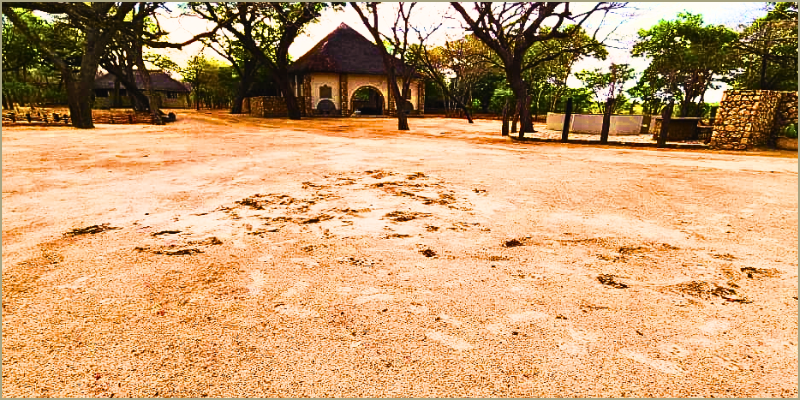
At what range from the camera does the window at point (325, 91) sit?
29234 millimetres

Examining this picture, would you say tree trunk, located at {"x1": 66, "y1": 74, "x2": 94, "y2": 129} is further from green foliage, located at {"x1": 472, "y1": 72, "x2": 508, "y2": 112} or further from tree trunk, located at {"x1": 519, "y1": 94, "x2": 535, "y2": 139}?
green foliage, located at {"x1": 472, "y1": 72, "x2": 508, "y2": 112}

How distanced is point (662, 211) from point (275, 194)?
14.7 feet

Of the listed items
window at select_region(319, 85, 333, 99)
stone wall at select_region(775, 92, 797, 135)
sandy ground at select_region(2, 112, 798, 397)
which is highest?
window at select_region(319, 85, 333, 99)

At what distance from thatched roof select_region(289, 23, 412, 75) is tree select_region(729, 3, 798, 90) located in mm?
20357

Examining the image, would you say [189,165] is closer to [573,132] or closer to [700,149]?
[700,149]

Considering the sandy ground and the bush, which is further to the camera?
the bush

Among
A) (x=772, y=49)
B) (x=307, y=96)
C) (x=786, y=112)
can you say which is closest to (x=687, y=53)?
(x=772, y=49)

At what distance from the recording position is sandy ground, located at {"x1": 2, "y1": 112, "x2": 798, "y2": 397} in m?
1.61

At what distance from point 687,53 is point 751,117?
14172 mm

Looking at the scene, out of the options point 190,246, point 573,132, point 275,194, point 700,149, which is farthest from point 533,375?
point 573,132

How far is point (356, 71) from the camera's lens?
29672 millimetres

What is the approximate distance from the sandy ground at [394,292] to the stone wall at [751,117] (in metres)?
8.73

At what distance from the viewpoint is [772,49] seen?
20.9m

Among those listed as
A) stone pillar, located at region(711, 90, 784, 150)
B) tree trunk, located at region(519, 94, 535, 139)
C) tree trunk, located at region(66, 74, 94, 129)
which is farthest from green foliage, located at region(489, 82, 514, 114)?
tree trunk, located at region(66, 74, 94, 129)
